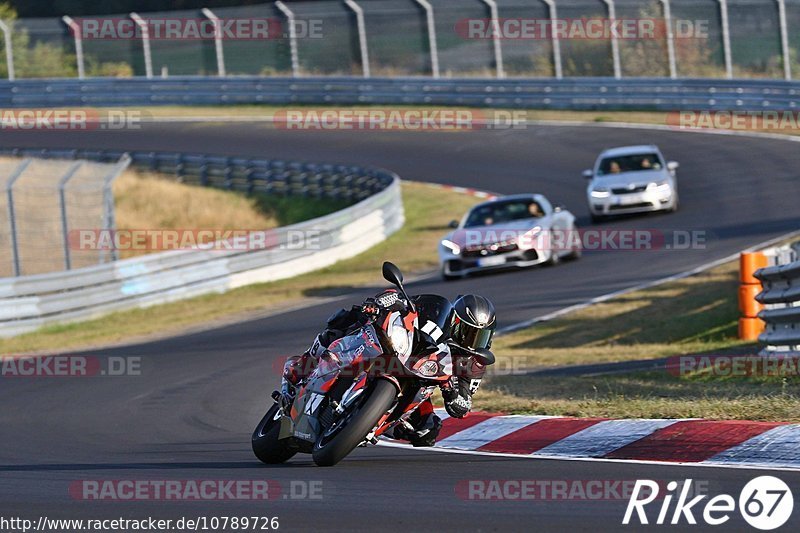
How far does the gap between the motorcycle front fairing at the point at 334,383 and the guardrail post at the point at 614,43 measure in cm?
3030

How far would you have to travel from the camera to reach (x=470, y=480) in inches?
279

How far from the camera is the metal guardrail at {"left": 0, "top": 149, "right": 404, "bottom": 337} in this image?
1856 cm

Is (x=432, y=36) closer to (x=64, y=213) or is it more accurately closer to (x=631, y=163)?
(x=631, y=163)

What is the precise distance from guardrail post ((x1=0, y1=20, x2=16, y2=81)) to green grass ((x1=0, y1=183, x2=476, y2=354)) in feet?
60.6

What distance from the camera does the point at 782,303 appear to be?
11.9 m

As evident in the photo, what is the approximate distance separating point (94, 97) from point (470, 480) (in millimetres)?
37469

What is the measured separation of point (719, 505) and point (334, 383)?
252cm

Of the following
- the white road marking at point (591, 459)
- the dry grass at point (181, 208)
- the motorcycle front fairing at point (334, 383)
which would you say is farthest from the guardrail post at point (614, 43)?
the motorcycle front fairing at point (334, 383)

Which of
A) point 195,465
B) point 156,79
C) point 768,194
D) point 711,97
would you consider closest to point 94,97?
point 156,79

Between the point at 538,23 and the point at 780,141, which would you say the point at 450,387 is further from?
the point at 538,23

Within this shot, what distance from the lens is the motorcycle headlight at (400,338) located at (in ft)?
24.7

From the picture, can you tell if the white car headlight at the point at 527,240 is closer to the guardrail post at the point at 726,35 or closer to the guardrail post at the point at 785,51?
the guardrail post at the point at 785,51

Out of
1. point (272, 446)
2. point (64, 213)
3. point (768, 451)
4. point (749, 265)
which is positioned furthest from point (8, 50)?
point (768, 451)

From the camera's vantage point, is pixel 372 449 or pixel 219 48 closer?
pixel 372 449
